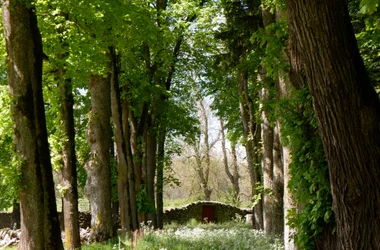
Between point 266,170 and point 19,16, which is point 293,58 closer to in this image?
point 19,16

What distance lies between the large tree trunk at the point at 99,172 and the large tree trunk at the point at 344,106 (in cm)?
1073

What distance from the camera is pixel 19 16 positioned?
32.5 feet

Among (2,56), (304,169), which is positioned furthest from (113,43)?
(304,169)


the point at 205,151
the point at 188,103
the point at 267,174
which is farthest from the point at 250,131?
the point at 205,151

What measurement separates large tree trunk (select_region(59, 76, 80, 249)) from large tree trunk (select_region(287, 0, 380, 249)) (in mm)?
9449

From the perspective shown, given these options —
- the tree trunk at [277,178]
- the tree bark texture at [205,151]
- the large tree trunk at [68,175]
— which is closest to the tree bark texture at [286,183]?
the tree trunk at [277,178]

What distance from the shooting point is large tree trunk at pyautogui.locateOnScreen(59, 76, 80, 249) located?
13789mm

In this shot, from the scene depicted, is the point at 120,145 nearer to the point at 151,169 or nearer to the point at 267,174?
the point at 267,174

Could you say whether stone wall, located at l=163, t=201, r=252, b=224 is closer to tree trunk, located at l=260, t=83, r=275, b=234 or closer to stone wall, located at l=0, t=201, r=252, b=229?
stone wall, located at l=0, t=201, r=252, b=229

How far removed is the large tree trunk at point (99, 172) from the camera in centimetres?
1554

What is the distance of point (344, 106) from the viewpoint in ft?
18.3

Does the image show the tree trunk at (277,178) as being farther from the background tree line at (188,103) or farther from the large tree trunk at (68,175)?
the large tree trunk at (68,175)

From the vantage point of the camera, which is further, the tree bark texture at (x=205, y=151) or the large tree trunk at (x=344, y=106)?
the tree bark texture at (x=205, y=151)

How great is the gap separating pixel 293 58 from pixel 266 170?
9.06 meters
